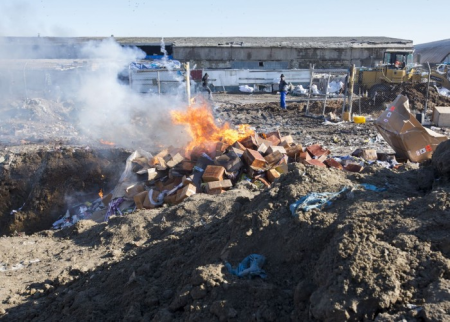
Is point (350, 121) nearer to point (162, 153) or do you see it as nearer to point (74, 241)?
point (162, 153)

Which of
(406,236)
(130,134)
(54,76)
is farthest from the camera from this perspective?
(54,76)

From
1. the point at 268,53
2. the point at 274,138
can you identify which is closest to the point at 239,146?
the point at 274,138

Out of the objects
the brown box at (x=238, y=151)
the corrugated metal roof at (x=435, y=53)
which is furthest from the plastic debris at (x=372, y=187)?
the corrugated metal roof at (x=435, y=53)

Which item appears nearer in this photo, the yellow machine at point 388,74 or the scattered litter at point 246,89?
the yellow machine at point 388,74

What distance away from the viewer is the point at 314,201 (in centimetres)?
422

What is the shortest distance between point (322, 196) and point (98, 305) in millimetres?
2410

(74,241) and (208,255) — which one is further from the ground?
(208,255)

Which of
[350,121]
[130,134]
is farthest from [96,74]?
[350,121]

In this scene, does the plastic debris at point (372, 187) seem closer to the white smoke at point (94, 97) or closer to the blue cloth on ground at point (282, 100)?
the white smoke at point (94, 97)

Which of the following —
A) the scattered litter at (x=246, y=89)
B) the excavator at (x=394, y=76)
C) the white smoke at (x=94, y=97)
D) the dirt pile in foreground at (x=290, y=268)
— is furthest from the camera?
the scattered litter at (x=246, y=89)

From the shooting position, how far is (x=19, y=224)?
9.06m

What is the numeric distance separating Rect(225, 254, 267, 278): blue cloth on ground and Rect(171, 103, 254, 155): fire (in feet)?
18.9

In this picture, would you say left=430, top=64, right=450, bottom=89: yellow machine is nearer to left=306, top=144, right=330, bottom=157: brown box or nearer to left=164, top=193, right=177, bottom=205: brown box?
left=306, top=144, right=330, bottom=157: brown box

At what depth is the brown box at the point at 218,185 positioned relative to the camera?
26.3 feet
